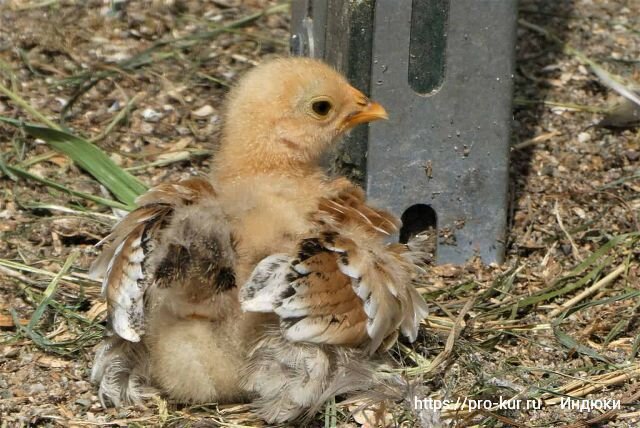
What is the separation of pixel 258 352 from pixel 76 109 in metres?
2.58

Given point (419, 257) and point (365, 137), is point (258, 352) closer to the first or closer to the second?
point (419, 257)

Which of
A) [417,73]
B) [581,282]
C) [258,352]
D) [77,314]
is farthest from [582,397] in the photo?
[77,314]

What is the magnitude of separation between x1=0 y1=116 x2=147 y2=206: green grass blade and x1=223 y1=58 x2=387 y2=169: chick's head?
3.13ft

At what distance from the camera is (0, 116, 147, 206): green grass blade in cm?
545

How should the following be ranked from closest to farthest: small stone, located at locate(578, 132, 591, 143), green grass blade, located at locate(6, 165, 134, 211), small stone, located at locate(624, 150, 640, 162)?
green grass blade, located at locate(6, 165, 134, 211)
small stone, located at locate(624, 150, 640, 162)
small stone, located at locate(578, 132, 591, 143)

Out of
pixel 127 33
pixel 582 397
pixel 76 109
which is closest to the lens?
pixel 582 397

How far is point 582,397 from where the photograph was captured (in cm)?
425

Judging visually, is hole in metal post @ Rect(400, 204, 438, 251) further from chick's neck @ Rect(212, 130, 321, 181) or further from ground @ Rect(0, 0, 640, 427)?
chick's neck @ Rect(212, 130, 321, 181)

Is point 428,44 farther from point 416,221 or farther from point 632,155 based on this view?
point 632,155

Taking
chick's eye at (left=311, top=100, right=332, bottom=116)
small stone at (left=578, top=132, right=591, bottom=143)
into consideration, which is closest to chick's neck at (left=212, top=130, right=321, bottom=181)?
chick's eye at (left=311, top=100, right=332, bottom=116)

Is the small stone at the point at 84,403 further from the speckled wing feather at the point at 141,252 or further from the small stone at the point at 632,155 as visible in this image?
the small stone at the point at 632,155

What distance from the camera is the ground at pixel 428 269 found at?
14.0ft

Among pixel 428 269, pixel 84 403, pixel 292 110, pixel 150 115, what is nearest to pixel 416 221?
pixel 428 269

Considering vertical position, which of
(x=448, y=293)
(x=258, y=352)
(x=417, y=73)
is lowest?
(x=448, y=293)
